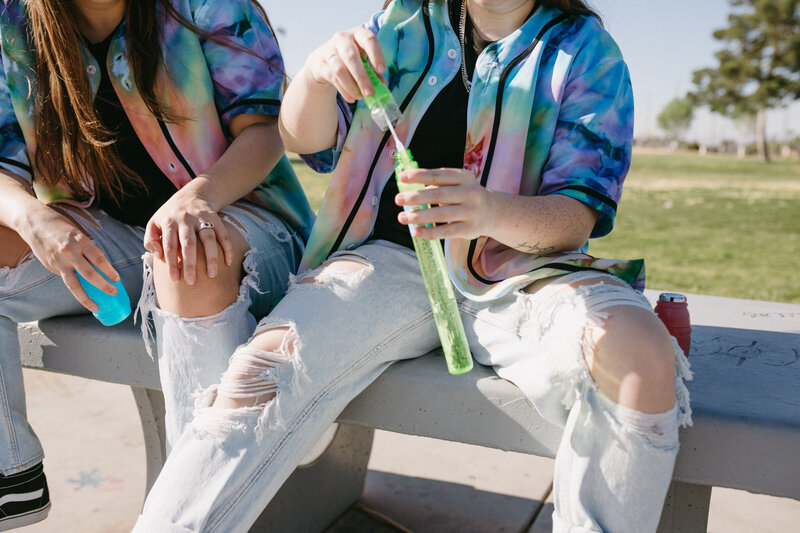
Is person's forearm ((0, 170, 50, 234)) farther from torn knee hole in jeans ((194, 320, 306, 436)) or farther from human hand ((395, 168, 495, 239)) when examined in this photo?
human hand ((395, 168, 495, 239))

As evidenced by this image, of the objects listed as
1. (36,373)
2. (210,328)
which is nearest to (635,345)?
(210,328)

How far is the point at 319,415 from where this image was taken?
1.26 metres

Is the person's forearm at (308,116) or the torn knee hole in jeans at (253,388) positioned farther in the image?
the person's forearm at (308,116)

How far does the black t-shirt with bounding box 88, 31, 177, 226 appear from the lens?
1.70 metres

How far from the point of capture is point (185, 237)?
1.31 metres

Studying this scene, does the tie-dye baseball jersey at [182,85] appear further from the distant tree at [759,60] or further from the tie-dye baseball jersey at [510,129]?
the distant tree at [759,60]

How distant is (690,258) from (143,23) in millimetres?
5493

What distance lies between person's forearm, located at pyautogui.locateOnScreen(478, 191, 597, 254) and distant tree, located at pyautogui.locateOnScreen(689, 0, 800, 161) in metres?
38.0

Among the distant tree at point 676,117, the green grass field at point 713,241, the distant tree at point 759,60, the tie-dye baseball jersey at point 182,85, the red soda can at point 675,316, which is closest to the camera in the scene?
the red soda can at point 675,316

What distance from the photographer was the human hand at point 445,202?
1.08m

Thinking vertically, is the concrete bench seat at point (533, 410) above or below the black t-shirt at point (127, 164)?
below

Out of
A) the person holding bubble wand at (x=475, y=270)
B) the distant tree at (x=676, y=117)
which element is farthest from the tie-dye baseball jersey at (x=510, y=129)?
the distant tree at (x=676, y=117)

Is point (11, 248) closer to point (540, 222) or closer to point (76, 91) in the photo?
point (76, 91)

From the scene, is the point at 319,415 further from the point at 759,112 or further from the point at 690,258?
the point at 759,112
